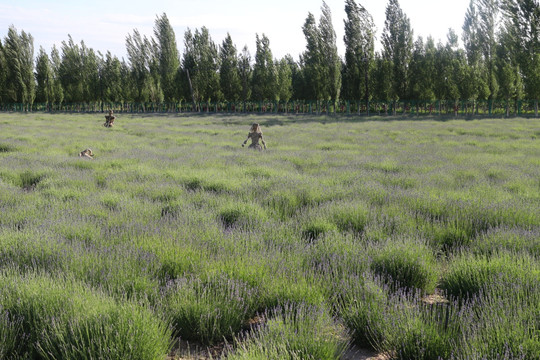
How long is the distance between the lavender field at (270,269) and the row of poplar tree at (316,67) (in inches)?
1630

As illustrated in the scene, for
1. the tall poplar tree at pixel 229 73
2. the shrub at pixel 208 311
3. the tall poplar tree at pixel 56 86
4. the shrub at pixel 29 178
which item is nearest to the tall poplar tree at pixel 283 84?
→ the tall poplar tree at pixel 229 73

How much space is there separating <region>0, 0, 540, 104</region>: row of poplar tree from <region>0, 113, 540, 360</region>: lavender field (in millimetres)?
41412

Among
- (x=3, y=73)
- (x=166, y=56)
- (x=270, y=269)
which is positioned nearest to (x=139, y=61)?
(x=166, y=56)

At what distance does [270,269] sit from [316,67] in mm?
50798

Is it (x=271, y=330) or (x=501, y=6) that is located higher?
(x=501, y=6)

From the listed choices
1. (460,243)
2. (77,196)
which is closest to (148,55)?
(77,196)

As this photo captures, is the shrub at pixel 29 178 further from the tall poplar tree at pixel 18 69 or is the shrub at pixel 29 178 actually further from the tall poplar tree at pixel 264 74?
the tall poplar tree at pixel 18 69

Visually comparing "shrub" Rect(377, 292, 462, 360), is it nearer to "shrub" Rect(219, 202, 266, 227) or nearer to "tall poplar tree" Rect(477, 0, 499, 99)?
"shrub" Rect(219, 202, 266, 227)

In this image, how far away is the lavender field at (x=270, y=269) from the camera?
8.48 ft

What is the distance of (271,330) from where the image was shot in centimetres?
262

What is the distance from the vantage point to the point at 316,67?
169 ft

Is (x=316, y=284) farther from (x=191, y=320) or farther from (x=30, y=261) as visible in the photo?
(x=30, y=261)

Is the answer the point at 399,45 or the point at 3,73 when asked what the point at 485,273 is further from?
the point at 3,73

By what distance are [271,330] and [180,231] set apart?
94.0 inches
